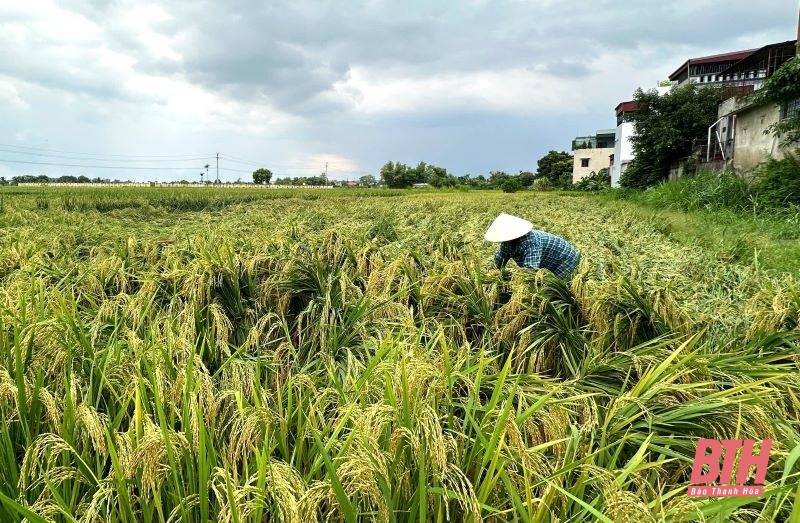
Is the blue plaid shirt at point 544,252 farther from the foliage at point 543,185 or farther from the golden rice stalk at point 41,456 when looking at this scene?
the foliage at point 543,185

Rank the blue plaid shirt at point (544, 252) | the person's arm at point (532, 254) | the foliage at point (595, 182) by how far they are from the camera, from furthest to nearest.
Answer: the foliage at point (595, 182) → the blue plaid shirt at point (544, 252) → the person's arm at point (532, 254)

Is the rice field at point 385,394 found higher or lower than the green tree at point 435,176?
lower

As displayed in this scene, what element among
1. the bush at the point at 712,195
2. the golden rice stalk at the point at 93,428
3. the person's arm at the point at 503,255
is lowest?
the golden rice stalk at the point at 93,428

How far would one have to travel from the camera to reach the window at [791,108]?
14.1m

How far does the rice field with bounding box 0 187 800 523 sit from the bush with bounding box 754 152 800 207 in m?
8.92

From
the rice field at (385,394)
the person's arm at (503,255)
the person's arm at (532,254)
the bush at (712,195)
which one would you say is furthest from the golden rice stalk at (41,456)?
the bush at (712,195)

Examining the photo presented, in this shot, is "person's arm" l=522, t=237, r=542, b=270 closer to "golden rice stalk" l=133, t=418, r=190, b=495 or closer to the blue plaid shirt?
the blue plaid shirt

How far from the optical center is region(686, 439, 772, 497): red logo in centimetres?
170

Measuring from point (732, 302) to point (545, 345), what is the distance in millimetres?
1615

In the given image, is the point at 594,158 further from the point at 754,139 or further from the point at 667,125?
the point at 754,139

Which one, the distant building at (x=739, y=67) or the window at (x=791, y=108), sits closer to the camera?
the window at (x=791, y=108)

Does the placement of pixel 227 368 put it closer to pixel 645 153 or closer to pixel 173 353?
pixel 173 353

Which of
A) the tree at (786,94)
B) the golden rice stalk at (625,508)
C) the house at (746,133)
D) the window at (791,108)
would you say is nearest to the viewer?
the golden rice stalk at (625,508)

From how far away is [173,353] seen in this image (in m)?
2.62
